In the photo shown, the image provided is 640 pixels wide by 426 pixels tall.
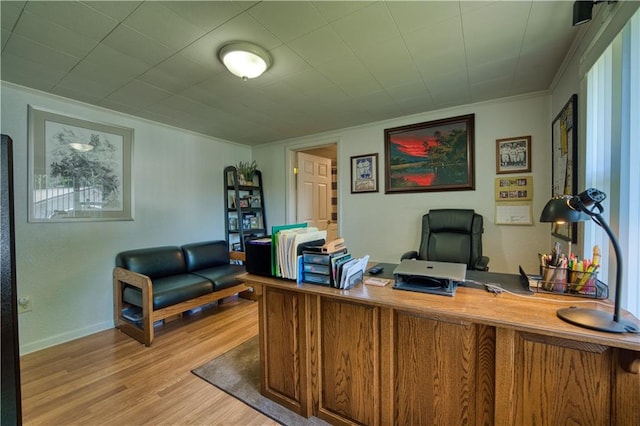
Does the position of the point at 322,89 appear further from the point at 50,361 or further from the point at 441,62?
the point at 50,361

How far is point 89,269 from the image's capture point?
2721mm

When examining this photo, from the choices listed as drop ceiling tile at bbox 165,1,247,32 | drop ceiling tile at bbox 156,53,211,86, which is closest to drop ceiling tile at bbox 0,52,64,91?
drop ceiling tile at bbox 156,53,211,86

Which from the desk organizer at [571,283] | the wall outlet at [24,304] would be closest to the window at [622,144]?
the desk organizer at [571,283]

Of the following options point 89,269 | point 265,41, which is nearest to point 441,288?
point 265,41

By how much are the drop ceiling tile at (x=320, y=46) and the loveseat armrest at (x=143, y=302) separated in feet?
7.67

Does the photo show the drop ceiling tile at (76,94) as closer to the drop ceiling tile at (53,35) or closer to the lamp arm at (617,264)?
the drop ceiling tile at (53,35)

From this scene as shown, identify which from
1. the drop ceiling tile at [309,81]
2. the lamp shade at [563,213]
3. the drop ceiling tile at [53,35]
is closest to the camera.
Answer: the lamp shade at [563,213]

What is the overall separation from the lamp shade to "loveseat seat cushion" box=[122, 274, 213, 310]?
294 cm

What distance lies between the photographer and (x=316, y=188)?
4691 mm

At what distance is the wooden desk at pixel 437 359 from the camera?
0.98m

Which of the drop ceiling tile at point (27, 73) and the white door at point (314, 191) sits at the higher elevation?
the drop ceiling tile at point (27, 73)

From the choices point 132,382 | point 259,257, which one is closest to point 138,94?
point 259,257

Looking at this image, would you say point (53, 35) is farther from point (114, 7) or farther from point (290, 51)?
point (290, 51)

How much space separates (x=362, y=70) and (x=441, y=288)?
1.70m
